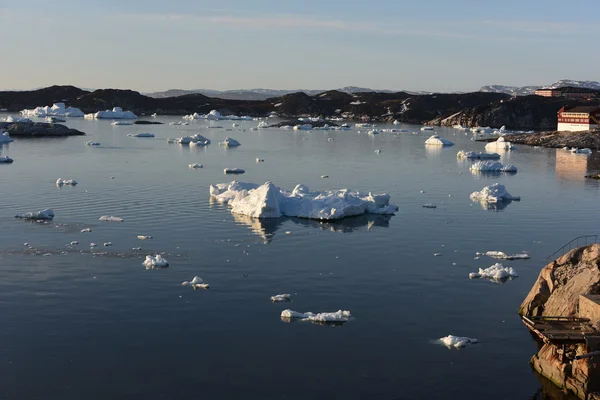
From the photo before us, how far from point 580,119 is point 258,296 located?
361 feet

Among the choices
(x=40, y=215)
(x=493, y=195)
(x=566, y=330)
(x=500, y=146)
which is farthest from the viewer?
(x=500, y=146)

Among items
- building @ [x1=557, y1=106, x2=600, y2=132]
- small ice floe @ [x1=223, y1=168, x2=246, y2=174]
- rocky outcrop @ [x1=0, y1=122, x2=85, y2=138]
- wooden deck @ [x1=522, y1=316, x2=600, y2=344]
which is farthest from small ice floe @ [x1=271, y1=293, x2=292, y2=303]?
building @ [x1=557, y1=106, x2=600, y2=132]

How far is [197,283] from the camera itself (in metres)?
29.9

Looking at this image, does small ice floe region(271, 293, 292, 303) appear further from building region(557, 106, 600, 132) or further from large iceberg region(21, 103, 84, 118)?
large iceberg region(21, 103, 84, 118)

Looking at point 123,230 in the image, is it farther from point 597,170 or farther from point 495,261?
point 597,170

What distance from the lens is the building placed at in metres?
121

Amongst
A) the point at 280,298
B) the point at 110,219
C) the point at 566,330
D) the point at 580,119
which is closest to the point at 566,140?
the point at 580,119

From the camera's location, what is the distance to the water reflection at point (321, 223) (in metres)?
42.0

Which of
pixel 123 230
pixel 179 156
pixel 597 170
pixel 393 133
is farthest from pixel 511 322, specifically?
pixel 393 133

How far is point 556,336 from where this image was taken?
2025 cm

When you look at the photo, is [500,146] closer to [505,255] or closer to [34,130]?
[505,255]

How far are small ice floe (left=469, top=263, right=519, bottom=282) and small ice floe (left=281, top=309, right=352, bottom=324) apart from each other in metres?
8.46

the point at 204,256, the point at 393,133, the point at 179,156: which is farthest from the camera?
the point at 393,133

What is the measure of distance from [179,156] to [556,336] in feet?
225
